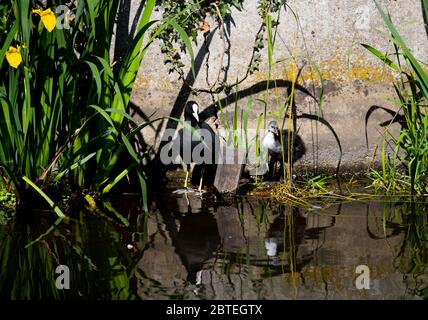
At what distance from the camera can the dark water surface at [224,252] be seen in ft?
9.28

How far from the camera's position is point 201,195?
14.3 feet

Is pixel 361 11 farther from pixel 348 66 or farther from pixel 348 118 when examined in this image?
pixel 348 118

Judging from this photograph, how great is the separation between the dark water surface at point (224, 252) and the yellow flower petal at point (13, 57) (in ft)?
2.57

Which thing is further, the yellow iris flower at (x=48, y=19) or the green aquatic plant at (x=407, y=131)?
the green aquatic plant at (x=407, y=131)

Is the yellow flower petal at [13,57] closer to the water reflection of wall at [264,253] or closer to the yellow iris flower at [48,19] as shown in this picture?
the yellow iris flower at [48,19]

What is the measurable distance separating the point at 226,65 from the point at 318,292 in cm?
209

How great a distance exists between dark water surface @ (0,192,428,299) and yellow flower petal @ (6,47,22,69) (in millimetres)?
784

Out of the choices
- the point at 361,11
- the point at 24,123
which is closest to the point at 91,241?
the point at 24,123

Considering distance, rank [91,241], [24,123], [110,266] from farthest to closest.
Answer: [24,123]
[91,241]
[110,266]

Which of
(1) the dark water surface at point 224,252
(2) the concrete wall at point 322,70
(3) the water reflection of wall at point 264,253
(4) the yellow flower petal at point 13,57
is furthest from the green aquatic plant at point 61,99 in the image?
(2) the concrete wall at point 322,70

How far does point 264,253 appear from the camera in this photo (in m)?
3.26

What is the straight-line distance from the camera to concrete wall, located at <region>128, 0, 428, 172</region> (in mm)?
4516

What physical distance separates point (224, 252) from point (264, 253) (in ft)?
0.58

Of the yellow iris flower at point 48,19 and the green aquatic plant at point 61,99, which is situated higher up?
the yellow iris flower at point 48,19
